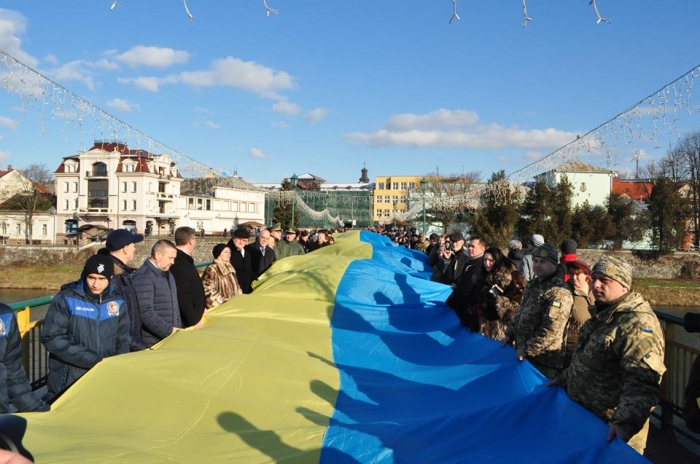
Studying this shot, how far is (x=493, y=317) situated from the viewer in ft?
18.4

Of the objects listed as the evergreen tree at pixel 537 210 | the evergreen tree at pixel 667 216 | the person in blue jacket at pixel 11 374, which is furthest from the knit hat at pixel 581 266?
the evergreen tree at pixel 667 216

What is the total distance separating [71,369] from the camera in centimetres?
395

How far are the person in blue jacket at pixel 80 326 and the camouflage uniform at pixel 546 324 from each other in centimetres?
314

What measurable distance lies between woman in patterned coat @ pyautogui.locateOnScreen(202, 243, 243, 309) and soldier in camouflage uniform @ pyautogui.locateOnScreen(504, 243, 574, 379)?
365cm

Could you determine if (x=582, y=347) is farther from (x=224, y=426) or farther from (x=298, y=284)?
(x=298, y=284)

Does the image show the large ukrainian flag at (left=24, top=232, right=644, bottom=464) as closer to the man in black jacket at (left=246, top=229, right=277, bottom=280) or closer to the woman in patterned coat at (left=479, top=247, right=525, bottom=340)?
the woman in patterned coat at (left=479, top=247, right=525, bottom=340)

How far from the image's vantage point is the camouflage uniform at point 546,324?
4.17m

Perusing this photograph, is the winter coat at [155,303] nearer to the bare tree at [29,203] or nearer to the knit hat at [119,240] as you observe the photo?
the knit hat at [119,240]

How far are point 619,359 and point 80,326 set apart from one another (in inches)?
137

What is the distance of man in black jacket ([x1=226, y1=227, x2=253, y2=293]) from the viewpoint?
7.97m

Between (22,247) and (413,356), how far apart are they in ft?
149

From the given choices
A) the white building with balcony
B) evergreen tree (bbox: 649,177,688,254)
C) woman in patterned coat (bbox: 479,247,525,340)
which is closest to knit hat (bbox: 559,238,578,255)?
woman in patterned coat (bbox: 479,247,525,340)

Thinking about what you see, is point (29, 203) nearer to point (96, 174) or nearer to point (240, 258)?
point (96, 174)

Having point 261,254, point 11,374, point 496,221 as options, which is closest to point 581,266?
point 11,374
